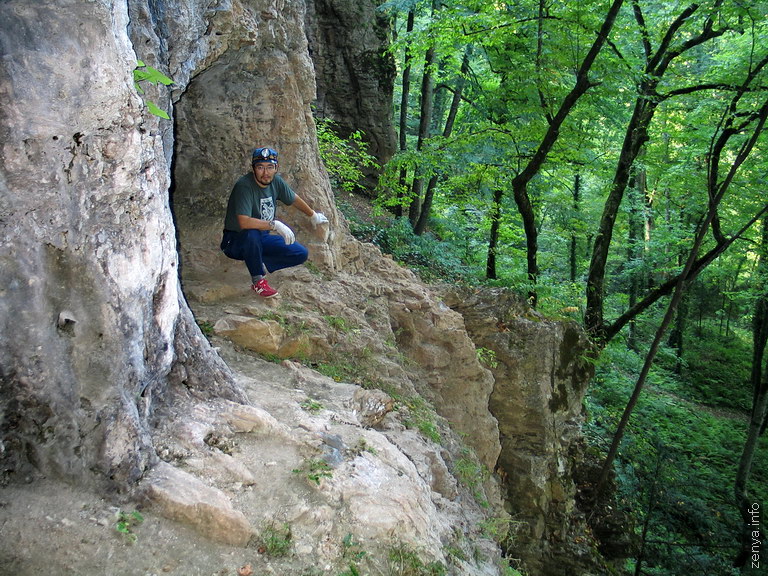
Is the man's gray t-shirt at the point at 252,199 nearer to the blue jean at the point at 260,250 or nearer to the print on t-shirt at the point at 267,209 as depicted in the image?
the print on t-shirt at the point at 267,209

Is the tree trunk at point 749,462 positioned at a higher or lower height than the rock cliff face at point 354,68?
lower

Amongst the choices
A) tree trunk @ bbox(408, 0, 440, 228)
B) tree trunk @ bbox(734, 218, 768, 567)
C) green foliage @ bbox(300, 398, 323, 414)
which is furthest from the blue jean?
tree trunk @ bbox(734, 218, 768, 567)

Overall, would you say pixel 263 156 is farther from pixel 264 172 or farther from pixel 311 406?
pixel 311 406

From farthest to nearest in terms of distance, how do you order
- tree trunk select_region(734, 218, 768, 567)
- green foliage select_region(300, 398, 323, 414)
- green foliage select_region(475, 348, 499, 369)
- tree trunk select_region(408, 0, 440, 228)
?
tree trunk select_region(408, 0, 440, 228), tree trunk select_region(734, 218, 768, 567), green foliage select_region(475, 348, 499, 369), green foliage select_region(300, 398, 323, 414)

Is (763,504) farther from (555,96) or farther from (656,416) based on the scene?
(555,96)

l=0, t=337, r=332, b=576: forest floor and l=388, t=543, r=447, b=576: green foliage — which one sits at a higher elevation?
l=0, t=337, r=332, b=576: forest floor

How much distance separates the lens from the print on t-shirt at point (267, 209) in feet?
17.5

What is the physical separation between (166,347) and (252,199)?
259 cm

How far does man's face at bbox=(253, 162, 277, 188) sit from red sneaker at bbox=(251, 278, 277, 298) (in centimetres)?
108

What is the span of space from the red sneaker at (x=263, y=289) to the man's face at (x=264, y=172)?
1.08 m

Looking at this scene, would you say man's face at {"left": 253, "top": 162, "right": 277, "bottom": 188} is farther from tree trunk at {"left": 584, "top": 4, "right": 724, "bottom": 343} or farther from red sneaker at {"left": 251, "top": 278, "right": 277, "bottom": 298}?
tree trunk at {"left": 584, "top": 4, "right": 724, "bottom": 343}

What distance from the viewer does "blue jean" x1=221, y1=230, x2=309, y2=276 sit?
521 centimetres

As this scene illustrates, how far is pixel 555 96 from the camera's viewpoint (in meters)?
9.46

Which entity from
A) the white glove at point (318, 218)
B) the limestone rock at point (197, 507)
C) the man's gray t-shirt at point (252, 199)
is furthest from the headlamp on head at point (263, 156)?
the limestone rock at point (197, 507)
